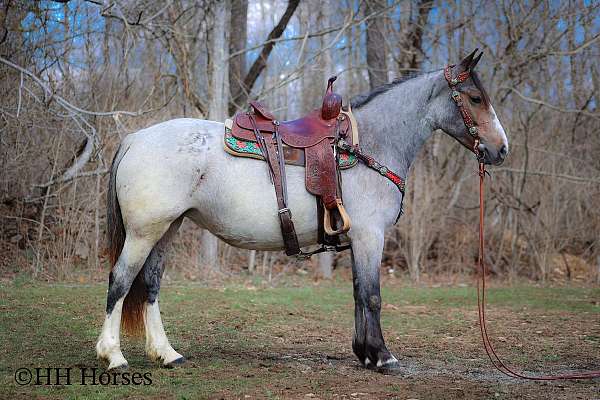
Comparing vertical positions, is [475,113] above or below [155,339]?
above

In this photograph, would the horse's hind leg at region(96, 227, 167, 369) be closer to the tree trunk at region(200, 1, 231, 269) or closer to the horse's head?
the horse's head

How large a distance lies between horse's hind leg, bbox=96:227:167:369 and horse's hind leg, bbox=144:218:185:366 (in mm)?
297

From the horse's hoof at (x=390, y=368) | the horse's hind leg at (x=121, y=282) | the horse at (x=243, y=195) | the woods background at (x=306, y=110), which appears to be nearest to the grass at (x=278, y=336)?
the horse's hoof at (x=390, y=368)

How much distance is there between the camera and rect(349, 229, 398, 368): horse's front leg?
193 inches

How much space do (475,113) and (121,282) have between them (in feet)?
9.70

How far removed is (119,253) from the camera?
491cm

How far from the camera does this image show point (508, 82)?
14.2 meters

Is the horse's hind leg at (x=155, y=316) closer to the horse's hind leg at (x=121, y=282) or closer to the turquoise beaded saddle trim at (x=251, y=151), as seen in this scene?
the horse's hind leg at (x=121, y=282)

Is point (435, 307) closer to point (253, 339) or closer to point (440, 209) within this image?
point (253, 339)

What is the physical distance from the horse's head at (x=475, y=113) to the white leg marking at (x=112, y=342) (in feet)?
9.64

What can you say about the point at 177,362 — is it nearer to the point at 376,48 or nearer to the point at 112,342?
the point at 112,342

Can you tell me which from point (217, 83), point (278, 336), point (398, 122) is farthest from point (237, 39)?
point (398, 122)

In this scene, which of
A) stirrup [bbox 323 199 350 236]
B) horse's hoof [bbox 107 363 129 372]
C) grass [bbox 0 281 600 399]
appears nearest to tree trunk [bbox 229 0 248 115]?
grass [bbox 0 281 600 399]

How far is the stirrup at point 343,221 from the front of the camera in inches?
189
